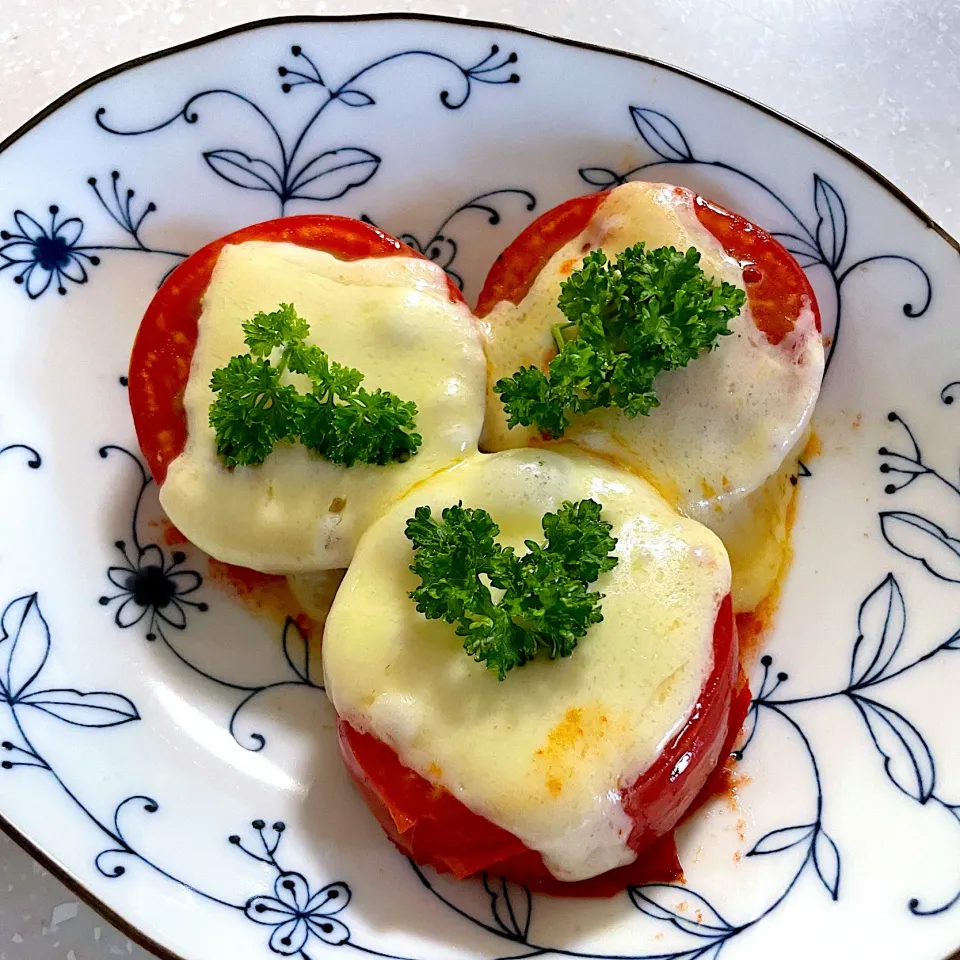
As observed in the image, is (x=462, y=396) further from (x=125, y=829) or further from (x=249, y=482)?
(x=125, y=829)

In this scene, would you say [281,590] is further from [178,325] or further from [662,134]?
[662,134]

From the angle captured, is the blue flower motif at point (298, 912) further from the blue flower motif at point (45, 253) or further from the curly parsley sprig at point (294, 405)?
the blue flower motif at point (45, 253)

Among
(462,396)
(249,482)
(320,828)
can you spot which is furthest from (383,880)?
(462,396)

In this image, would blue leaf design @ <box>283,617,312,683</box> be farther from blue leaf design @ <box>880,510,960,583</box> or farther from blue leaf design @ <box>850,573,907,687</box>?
blue leaf design @ <box>880,510,960,583</box>

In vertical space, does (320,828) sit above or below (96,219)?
below

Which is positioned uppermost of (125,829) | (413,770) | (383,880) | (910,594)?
(910,594)

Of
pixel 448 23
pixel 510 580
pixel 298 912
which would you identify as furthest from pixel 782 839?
pixel 448 23
